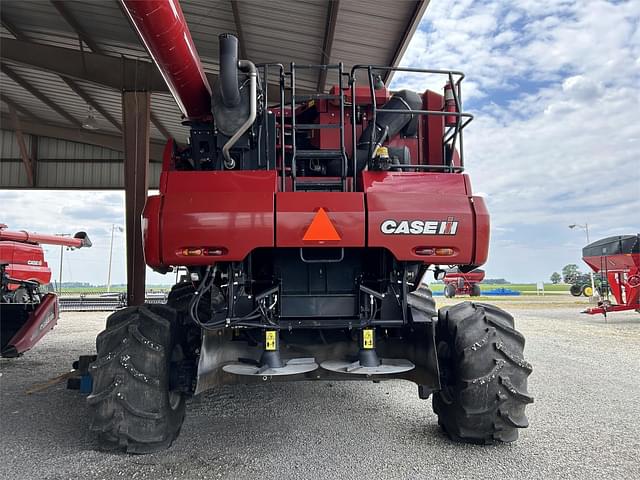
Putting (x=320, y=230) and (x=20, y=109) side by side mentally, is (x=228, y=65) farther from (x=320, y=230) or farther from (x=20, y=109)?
(x=20, y=109)

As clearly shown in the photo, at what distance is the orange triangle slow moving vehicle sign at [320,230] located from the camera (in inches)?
135

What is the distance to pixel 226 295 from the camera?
388 cm

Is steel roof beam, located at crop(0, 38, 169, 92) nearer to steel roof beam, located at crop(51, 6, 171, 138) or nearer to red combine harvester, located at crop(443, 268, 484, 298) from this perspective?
steel roof beam, located at crop(51, 6, 171, 138)

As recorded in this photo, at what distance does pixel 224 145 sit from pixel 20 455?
2.74 metres

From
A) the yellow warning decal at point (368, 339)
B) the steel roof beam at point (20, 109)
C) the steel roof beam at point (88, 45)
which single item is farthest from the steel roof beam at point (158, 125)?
the yellow warning decal at point (368, 339)

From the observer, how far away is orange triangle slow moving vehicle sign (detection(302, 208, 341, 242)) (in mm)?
3436

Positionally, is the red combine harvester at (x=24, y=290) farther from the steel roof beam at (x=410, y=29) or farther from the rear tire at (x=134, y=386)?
the steel roof beam at (x=410, y=29)

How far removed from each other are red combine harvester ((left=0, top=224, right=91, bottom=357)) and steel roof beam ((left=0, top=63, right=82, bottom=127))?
4356 millimetres

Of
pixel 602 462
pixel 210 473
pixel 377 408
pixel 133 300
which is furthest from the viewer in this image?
pixel 133 300

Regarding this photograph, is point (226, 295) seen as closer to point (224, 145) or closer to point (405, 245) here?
point (224, 145)

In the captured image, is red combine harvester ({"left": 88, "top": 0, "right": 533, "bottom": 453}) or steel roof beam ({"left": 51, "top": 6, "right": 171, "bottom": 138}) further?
steel roof beam ({"left": 51, "top": 6, "right": 171, "bottom": 138})

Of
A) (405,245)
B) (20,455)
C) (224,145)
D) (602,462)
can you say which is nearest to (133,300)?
(20,455)

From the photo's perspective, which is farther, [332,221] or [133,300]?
[133,300]

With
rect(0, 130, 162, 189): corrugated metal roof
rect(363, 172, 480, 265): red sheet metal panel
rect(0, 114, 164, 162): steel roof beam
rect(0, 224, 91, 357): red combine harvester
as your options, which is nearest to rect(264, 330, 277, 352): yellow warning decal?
rect(363, 172, 480, 265): red sheet metal panel
